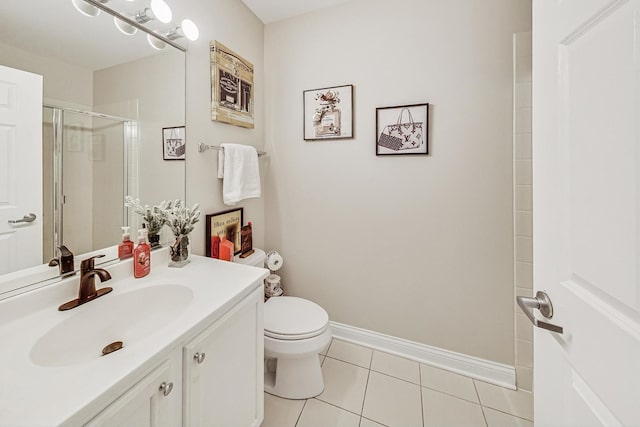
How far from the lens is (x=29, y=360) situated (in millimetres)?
610

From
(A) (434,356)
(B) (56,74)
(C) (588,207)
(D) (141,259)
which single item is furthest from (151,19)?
(A) (434,356)

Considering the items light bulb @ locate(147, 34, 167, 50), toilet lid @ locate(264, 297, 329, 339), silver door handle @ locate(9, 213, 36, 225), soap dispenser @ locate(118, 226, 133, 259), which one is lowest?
toilet lid @ locate(264, 297, 329, 339)

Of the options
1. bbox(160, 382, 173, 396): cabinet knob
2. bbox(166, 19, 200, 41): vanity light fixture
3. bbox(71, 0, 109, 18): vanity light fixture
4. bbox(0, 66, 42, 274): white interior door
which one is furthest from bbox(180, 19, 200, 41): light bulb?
bbox(160, 382, 173, 396): cabinet knob

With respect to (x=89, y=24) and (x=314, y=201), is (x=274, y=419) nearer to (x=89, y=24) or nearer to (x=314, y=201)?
(x=314, y=201)

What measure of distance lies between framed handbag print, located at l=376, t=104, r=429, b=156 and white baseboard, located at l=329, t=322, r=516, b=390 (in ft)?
4.13

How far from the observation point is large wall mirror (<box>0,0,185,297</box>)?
0.81 metres

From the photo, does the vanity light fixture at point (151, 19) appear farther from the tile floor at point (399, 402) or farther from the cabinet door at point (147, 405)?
the tile floor at point (399, 402)

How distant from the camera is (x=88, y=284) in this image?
0.88m

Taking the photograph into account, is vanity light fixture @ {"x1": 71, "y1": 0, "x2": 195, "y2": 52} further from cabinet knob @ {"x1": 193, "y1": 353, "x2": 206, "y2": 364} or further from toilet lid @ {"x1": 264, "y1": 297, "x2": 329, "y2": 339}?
toilet lid @ {"x1": 264, "y1": 297, "x2": 329, "y2": 339}

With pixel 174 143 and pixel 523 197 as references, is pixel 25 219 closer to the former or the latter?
pixel 174 143

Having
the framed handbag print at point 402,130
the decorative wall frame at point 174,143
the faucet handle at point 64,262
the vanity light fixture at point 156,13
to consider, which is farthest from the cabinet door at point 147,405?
the framed handbag print at point 402,130

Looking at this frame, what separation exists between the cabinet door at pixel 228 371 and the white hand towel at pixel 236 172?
716 mm

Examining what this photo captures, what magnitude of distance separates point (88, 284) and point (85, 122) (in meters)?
0.58

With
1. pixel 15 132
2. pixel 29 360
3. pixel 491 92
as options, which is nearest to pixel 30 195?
pixel 15 132
